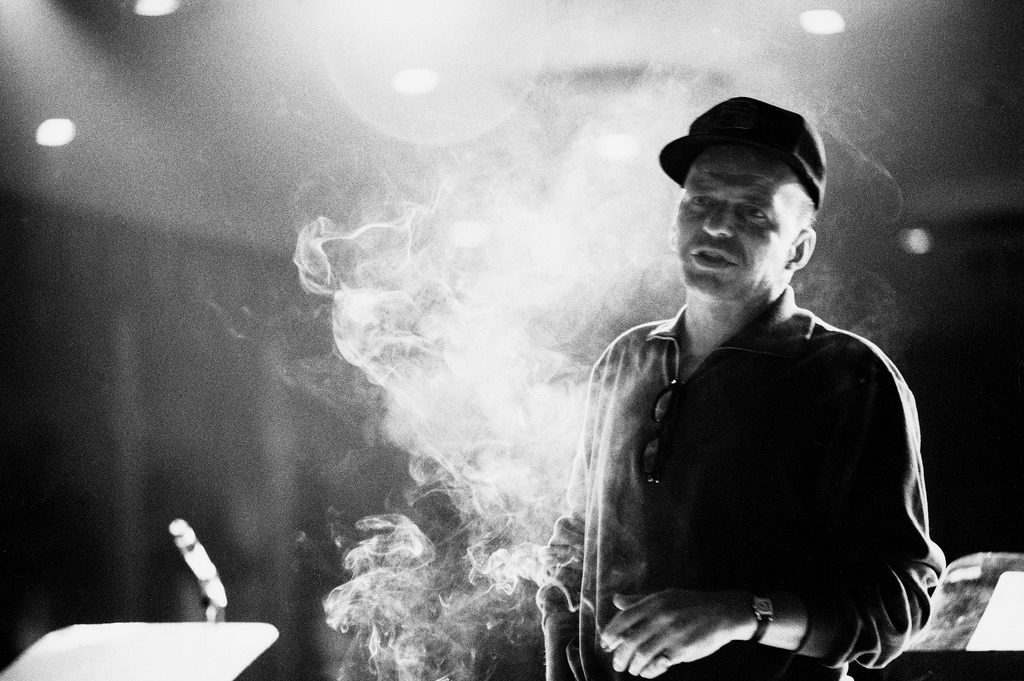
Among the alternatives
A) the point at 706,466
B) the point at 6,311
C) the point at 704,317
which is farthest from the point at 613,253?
the point at 6,311

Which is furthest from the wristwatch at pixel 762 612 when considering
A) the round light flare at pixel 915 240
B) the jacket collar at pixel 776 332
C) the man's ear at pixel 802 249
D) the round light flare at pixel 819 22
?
the round light flare at pixel 819 22

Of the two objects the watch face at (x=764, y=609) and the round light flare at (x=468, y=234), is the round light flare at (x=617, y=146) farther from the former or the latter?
the watch face at (x=764, y=609)

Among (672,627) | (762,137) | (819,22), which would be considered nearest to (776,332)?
(762,137)

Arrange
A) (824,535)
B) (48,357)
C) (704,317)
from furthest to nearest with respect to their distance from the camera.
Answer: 1. (48,357)
2. (704,317)
3. (824,535)

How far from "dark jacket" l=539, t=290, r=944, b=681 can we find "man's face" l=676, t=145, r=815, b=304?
10 cm

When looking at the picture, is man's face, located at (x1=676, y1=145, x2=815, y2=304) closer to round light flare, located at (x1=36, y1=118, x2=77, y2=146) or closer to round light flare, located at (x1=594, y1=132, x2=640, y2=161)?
round light flare, located at (x1=594, y1=132, x2=640, y2=161)

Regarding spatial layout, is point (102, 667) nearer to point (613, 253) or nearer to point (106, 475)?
point (106, 475)

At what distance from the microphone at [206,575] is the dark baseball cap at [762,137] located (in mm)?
1653

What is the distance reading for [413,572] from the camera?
8.04 ft

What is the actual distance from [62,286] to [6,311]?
17 centimetres

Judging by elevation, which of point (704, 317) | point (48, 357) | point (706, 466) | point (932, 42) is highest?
point (932, 42)

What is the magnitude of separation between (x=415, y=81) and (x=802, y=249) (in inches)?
46.2

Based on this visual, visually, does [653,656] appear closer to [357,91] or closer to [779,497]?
[779,497]

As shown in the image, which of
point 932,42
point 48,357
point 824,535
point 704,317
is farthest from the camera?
point 932,42
